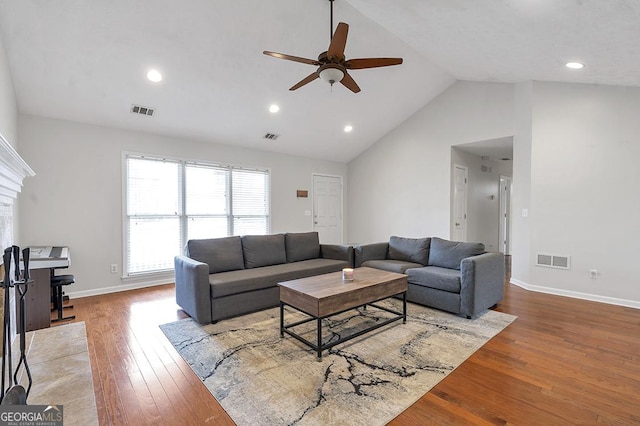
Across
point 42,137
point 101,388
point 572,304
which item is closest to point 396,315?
point 572,304

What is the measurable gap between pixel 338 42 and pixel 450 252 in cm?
295

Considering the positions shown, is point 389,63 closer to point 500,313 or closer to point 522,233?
point 500,313

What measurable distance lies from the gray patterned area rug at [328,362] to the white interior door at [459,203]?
2621 millimetres

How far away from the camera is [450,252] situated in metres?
4.14

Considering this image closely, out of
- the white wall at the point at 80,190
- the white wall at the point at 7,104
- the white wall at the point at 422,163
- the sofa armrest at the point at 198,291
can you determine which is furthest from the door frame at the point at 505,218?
the white wall at the point at 7,104

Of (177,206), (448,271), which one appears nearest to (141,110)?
(177,206)

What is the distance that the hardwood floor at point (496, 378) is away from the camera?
1.88 metres

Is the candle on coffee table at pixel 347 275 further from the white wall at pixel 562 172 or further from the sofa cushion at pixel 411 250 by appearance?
the white wall at pixel 562 172

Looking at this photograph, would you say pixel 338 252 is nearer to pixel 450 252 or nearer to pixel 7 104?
pixel 450 252

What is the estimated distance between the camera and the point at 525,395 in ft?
6.80

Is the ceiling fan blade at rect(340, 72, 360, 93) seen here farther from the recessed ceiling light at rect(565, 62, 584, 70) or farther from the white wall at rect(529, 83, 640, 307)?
the white wall at rect(529, 83, 640, 307)

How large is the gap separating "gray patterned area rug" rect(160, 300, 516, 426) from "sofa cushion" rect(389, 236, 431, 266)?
3.30ft

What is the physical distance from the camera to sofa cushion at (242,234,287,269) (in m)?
4.25

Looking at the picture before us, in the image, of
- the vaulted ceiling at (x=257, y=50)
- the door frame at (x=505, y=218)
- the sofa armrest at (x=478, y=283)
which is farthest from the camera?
the door frame at (x=505, y=218)
